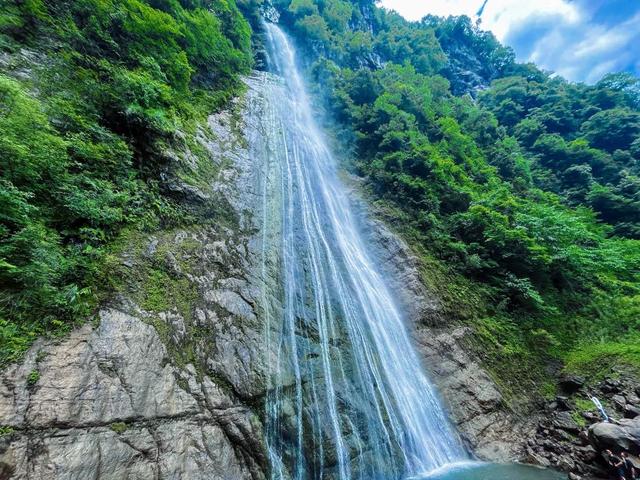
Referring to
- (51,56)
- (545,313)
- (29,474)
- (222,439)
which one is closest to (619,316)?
(545,313)

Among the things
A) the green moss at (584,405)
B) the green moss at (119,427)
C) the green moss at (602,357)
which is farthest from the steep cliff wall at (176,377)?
the green moss at (602,357)

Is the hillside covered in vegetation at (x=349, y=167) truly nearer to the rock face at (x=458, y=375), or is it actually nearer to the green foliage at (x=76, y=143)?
the green foliage at (x=76, y=143)

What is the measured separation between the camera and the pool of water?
5652 millimetres

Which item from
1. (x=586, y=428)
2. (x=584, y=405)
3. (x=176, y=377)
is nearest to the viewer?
(x=176, y=377)

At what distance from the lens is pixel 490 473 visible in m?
5.83

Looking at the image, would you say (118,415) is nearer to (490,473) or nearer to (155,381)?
(155,381)

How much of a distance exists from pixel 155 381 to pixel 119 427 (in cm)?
64

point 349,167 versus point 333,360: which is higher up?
point 349,167

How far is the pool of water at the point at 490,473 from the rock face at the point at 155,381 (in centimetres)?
410

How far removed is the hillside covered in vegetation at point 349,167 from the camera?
13.5 feet

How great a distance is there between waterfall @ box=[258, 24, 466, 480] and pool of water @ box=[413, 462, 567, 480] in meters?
0.23

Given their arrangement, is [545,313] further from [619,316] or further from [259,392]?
[259,392]

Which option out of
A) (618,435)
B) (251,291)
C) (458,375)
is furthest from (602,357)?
(251,291)

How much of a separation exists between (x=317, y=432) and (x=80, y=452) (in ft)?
11.8
